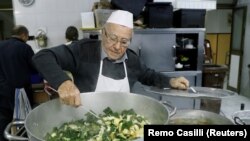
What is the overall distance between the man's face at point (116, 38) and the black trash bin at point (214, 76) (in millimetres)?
2323

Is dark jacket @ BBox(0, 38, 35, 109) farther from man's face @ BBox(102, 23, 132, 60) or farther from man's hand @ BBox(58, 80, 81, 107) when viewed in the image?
man's hand @ BBox(58, 80, 81, 107)

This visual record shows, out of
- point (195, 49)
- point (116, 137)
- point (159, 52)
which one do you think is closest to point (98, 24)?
point (159, 52)

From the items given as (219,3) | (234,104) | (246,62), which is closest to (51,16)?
(234,104)

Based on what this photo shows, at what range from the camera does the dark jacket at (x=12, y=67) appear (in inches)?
99.9

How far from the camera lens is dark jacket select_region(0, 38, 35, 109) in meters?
2.54

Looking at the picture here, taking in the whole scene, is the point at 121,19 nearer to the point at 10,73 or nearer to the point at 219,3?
the point at 10,73

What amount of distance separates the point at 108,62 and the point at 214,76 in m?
2.32

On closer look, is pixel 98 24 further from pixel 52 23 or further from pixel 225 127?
pixel 225 127

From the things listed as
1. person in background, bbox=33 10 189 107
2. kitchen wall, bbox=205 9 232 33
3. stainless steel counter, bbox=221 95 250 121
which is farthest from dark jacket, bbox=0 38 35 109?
kitchen wall, bbox=205 9 232 33

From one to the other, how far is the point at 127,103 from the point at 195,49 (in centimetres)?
237

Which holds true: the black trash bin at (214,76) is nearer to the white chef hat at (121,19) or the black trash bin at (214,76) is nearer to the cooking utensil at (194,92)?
the cooking utensil at (194,92)

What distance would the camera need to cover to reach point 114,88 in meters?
1.42

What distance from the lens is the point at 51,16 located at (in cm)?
357

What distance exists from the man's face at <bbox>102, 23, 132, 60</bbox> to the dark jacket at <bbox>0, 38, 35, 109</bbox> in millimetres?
1575
